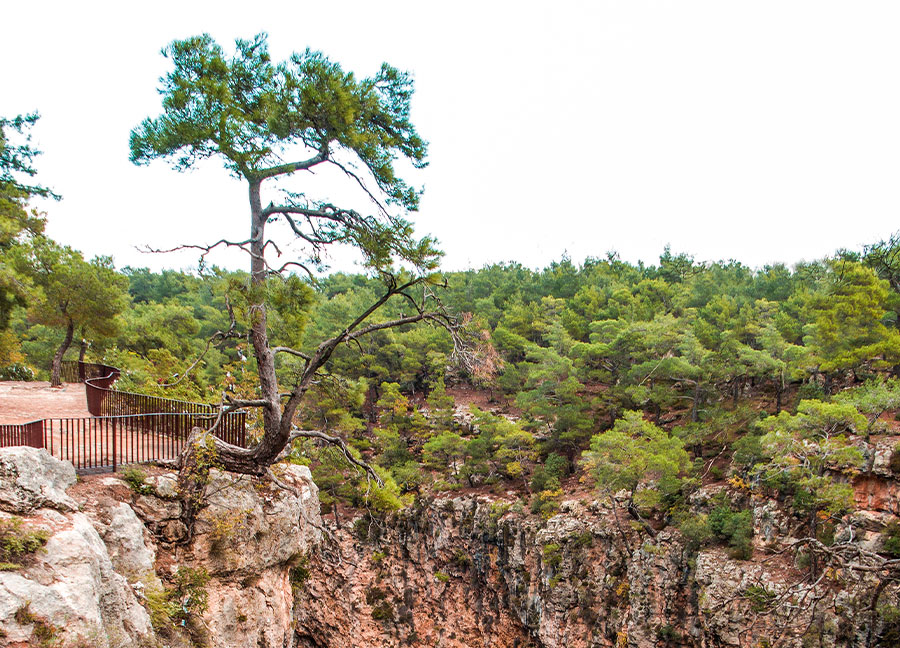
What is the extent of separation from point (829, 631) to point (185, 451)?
15.8 metres

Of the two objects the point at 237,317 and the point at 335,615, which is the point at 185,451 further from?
the point at 335,615

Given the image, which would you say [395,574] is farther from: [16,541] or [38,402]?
[16,541]

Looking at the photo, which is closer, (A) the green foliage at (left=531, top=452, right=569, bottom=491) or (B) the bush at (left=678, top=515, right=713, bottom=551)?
(B) the bush at (left=678, top=515, right=713, bottom=551)

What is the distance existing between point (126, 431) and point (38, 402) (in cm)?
725

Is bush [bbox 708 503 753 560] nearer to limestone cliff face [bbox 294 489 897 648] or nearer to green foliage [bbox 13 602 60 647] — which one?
limestone cliff face [bbox 294 489 897 648]

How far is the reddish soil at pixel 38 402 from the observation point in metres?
10.2

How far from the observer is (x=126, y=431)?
7480 millimetres

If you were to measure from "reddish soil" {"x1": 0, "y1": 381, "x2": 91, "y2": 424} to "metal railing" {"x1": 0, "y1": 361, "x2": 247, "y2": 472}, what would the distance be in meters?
0.80

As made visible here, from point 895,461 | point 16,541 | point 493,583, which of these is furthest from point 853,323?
point 16,541

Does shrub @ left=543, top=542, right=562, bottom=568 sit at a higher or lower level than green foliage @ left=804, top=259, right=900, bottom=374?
lower

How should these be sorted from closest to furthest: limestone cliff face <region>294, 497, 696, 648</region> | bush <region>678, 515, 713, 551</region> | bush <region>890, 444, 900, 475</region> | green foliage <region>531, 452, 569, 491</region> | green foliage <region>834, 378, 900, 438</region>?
1. bush <region>890, 444, 900, 475</region>
2. green foliage <region>834, 378, 900, 438</region>
3. bush <region>678, 515, 713, 551</region>
4. limestone cliff face <region>294, 497, 696, 648</region>
5. green foliage <region>531, 452, 569, 491</region>

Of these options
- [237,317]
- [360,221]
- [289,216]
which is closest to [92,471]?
[237,317]

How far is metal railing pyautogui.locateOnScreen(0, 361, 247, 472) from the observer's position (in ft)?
19.9

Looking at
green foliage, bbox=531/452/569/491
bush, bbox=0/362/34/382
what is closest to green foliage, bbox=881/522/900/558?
green foliage, bbox=531/452/569/491
